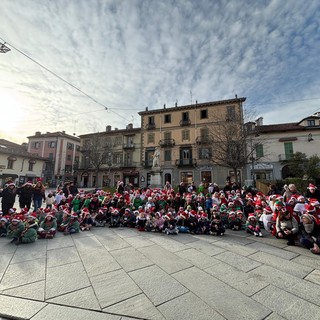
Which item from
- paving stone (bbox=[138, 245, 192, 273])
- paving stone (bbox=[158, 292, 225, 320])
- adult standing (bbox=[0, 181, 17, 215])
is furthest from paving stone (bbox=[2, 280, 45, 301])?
adult standing (bbox=[0, 181, 17, 215])

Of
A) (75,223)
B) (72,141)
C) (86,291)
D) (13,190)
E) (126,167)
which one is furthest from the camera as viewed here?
(72,141)

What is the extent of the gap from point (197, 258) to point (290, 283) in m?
1.79

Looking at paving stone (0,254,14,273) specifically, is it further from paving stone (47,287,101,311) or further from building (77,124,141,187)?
building (77,124,141,187)

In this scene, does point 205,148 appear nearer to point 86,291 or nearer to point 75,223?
point 75,223

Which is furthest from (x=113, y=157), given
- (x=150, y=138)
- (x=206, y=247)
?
(x=206, y=247)

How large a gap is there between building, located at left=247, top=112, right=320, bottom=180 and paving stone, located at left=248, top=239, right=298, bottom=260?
20334mm

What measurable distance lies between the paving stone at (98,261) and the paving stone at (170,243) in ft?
5.00

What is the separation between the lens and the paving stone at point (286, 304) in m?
2.44

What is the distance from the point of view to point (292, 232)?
206 inches

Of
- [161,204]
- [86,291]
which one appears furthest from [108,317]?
[161,204]

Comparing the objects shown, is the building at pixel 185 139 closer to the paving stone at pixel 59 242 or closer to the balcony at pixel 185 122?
the balcony at pixel 185 122

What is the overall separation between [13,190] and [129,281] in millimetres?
7062

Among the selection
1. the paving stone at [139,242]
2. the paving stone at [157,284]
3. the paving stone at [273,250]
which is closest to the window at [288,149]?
the paving stone at [273,250]

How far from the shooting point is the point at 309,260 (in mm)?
4141
